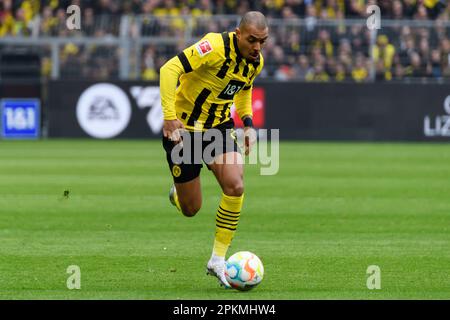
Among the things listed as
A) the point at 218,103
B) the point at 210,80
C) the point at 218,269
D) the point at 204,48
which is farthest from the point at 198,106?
the point at 218,269

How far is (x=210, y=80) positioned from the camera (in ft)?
33.2

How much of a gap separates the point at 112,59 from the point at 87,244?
62.8 ft

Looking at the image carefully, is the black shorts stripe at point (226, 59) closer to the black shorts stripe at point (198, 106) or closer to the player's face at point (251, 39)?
the player's face at point (251, 39)

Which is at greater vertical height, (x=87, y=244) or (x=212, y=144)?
(x=212, y=144)

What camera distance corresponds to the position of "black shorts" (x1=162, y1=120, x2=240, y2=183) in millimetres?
10086

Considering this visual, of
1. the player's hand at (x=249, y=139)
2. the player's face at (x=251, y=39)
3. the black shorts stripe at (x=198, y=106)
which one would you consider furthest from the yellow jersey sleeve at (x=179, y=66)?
the player's hand at (x=249, y=139)

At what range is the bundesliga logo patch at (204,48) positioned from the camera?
9781 mm

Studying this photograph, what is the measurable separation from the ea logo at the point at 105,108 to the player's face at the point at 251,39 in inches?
784

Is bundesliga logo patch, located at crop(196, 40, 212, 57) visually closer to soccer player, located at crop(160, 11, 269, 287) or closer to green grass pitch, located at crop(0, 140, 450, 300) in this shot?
soccer player, located at crop(160, 11, 269, 287)

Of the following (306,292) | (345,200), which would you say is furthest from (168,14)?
(306,292)

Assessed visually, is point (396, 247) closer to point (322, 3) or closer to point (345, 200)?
point (345, 200)

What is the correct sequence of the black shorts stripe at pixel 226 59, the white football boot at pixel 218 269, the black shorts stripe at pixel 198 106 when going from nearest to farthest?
1. the white football boot at pixel 218 269
2. the black shorts stripe at pixel 226 59
3. the black shorts stripe at pixel 198 106

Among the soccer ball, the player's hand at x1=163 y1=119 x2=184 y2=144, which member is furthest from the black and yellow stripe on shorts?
the player's hand at x1=163 y1=119 x2=184 y2=144
